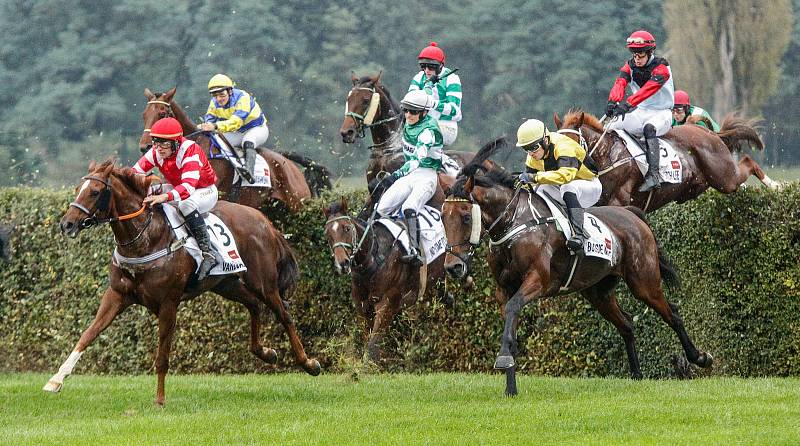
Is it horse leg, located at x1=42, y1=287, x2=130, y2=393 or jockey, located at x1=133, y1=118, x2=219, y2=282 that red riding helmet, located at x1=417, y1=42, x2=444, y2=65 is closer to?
jockey, located at x1=133, y1=118, x2=219, y2=282

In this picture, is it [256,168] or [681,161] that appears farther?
[256,168]

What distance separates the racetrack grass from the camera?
27.3ft

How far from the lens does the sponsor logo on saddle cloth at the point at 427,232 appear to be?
41.3 ft

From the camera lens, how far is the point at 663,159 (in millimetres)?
12883

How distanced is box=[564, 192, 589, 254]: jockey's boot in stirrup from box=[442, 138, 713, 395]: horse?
13 centimetres

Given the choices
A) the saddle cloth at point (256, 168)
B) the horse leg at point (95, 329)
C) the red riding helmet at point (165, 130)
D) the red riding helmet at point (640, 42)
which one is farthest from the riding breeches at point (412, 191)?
the horse leg at point (95, 329)

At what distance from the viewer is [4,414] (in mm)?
10234

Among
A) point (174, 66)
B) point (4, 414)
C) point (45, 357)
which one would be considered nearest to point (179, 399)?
point (4, 414)

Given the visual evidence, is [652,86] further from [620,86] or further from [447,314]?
[447,314]

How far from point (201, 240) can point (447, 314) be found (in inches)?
137

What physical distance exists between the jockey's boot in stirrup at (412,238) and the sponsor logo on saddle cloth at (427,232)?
5cm

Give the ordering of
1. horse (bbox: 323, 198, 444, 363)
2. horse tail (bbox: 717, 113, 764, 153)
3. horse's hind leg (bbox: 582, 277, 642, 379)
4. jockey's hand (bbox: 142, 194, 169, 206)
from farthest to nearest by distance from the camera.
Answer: horse tail (bbox: 717, 113, 764, 153)
horse (bbox: 323, 198, 444, 363)
horse's hind leg (bbox: 582, 277, 642, 379)
jockey's hand (bbox: 142, 194, 169, 206)

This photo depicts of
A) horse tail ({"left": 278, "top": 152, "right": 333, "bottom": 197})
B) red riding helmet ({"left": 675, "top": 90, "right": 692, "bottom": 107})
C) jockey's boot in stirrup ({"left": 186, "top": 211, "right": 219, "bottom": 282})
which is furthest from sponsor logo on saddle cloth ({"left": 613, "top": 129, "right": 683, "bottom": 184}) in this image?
jockey's boot in stirrup ({"left": 186, "top": 211, "right": 219, "bottom": 282})

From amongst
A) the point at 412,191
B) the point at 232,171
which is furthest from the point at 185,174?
the point at 232,171
